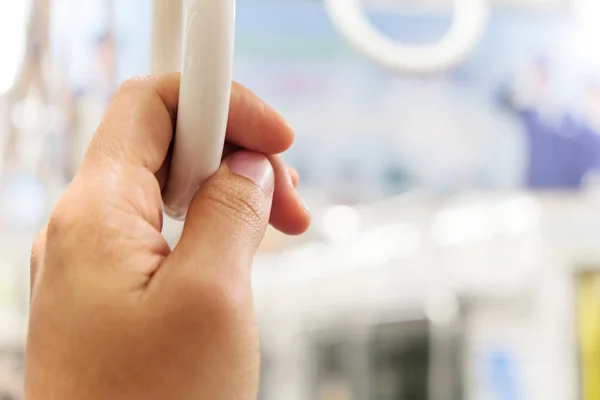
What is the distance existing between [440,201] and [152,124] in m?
1.56

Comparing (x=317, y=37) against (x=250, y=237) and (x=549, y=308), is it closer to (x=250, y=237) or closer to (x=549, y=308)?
(x=549, y=308)

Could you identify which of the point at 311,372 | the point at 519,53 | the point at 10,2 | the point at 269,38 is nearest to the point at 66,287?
the point at 10,2

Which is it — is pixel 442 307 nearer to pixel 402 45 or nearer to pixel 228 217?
pixel 402 45

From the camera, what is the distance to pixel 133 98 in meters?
0.34

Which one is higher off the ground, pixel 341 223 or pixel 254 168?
pixel 341 223

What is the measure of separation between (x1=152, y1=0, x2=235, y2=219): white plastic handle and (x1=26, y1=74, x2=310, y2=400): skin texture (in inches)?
0.5

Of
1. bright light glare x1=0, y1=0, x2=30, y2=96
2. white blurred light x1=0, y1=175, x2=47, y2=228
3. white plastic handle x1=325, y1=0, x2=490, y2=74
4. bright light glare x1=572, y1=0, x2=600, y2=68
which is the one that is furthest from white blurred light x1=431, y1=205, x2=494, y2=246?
bright light glare x1=0, y1=0, x2=30, y2=96

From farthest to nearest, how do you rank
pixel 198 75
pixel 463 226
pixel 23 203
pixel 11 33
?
pixel 463 226 < pixel 23 203 < pixel 11 33 < pixel 198 75

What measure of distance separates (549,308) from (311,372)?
0.70 m

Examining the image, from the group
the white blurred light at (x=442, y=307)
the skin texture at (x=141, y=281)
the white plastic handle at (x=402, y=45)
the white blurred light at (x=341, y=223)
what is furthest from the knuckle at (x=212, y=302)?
the white blurred light at (x=442, y=307)

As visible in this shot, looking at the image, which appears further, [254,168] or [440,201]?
[440,201]

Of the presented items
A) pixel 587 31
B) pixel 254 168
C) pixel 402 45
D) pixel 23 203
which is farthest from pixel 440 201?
pixel 254 168

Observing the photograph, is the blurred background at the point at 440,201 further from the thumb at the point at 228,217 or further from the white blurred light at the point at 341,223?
the thumb at the point at 228,217

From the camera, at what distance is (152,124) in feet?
1.10
